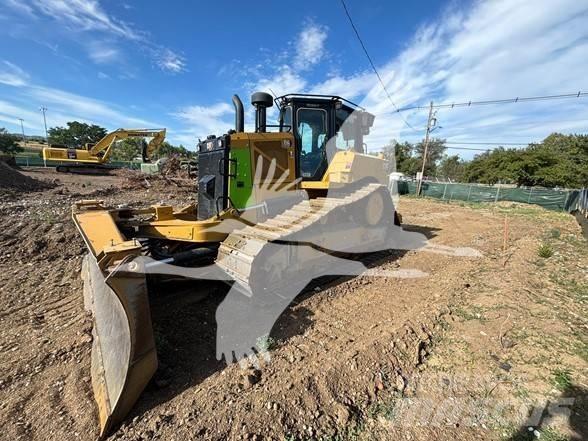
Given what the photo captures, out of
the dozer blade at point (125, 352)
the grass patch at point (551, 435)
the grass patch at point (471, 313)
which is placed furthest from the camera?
the grass patch at point (471, 313)

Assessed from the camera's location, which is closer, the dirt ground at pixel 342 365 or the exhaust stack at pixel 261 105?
the dirt ground at pixel 342 365

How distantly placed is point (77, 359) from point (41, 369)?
0.29m

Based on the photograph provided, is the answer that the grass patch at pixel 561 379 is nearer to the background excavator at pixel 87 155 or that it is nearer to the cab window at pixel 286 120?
the cab window at pixel 286 120

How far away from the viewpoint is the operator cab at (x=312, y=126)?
17.9 ft

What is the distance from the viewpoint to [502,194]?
71.5 feet

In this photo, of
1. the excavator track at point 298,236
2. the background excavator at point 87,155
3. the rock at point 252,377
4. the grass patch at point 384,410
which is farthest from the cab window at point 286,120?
the background excavator at point 87,155

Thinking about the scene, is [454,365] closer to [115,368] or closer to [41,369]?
[115,368]

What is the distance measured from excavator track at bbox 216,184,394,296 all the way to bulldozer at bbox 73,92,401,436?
2 centimetres

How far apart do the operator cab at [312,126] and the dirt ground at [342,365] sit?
2157mm

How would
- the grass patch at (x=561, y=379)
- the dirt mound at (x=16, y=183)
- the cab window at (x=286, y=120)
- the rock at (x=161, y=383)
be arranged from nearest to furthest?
1. the rock at (x=161, y=383)
2. the grass patch at (x=561, y=379)
3. the cab window at (x=286, y=120)
4. the dirt mound at (x=16, y=183)

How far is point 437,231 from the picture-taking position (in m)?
10.1

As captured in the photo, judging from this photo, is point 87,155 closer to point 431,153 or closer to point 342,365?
point 342,365

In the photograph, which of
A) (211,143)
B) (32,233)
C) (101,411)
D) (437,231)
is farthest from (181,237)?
(437,231)

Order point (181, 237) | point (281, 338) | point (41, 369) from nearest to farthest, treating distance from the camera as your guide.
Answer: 1. point (41, 369)
2. point (281, 338)
3. point (181, 237)
